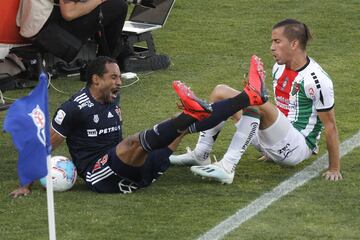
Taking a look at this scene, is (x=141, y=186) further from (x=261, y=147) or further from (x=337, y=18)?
(x=337, y=18)

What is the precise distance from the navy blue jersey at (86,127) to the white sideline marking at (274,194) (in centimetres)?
126

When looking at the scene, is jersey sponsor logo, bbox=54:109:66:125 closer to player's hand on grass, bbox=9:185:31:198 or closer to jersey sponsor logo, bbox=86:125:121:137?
jersey sponsor logo, bbox=86:125:121:137

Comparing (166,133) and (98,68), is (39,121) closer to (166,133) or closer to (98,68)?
(166,133)

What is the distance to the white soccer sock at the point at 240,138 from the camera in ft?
28.9

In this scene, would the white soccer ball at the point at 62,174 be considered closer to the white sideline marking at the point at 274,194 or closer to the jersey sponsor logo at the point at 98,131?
the jersey sponsor logo at the point at 98,131

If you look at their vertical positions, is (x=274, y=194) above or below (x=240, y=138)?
below

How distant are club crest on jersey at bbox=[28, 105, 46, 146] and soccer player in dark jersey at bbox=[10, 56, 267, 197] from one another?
165cm

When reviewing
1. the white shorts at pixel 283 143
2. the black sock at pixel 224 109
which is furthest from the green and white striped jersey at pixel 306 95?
the black sock at pixel 224 109

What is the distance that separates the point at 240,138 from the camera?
8844 millimetres

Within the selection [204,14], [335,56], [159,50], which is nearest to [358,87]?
[335,56]

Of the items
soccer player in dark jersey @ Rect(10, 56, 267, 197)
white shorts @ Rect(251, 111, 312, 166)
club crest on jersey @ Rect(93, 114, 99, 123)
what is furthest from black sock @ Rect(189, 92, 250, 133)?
club crest on jersey @ Rect(93, 114, 99, 123)

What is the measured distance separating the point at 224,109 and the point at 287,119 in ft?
2.51

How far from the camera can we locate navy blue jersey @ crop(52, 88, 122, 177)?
8.71 m

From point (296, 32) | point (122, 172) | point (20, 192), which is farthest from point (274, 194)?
point (20, 192)
